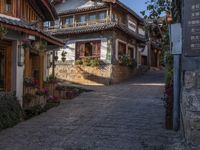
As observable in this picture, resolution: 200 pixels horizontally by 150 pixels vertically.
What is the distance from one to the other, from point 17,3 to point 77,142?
24.2ft

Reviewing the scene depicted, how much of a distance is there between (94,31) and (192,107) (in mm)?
19892

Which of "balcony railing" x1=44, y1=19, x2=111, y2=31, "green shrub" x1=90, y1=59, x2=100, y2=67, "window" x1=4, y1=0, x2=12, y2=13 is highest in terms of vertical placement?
"balcony railing" x1=44, y1=19, x2=111, y2=31

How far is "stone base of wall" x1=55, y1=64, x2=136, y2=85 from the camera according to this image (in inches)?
936

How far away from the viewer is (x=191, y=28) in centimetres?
560

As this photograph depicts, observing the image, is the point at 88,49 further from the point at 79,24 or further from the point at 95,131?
the point at 95,131

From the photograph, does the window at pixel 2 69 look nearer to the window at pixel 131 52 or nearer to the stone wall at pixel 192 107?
the stone wall at pixel 192 107

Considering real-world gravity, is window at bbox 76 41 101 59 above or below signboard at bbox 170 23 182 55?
above

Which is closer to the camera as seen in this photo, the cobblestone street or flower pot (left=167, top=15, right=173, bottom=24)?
the cobblestone street

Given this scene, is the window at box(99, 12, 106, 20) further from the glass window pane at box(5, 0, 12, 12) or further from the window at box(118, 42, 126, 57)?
the glass window pane at box(5, 0, 12, 12)

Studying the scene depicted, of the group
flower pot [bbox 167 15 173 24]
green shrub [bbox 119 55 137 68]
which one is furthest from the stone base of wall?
flower pot [bbox 167 15 173 24]

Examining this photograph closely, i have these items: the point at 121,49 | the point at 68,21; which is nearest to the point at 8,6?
the point at 121,49

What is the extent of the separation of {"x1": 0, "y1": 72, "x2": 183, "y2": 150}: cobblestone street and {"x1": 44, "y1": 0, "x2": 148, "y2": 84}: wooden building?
12290 mm

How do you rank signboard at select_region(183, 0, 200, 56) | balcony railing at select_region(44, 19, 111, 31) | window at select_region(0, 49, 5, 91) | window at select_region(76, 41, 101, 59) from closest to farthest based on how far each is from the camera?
1. signboard at select_region(183, 0, 200, 56)
2. window at select_region(0, 49, 5, 91)
3. window at select_region(76, 41, 101, 59)
4. balcony railing at select_region(44, 19, 111, 31)

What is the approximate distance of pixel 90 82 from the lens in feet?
79.5
